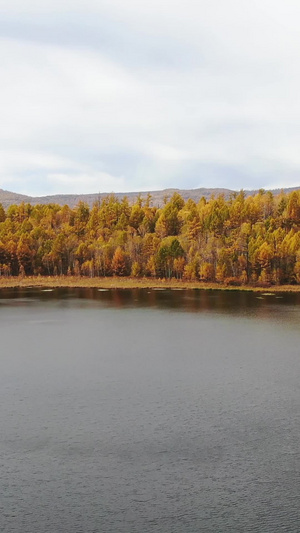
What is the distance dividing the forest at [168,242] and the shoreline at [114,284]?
2.50 meters

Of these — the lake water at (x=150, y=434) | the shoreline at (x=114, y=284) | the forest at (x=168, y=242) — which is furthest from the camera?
the forest at (x=168, y=242)

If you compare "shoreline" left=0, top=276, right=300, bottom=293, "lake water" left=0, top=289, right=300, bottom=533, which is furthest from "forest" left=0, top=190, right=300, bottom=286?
"lake water" left=0, top=289, right=300, bottom=533

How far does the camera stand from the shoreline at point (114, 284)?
338 feet

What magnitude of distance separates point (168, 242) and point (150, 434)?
337ft

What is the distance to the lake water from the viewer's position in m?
14.5

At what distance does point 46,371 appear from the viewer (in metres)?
30.2

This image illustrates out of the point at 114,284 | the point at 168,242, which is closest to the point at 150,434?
the point at 114,284

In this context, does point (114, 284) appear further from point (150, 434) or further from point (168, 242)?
point (150, 434)

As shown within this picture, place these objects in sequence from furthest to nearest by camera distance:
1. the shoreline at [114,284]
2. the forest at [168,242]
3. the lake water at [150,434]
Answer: the forest at [168,242], the shoreline at [114,284], the lake water at [150,434]

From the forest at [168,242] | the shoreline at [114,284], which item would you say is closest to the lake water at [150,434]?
the shoreline at [114,284]

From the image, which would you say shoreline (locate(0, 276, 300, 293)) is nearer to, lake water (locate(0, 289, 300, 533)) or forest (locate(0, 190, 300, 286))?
forest (locate(0, 190, 300, 286))

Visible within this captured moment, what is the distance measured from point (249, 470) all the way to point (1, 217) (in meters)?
152

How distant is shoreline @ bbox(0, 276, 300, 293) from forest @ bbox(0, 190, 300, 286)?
8.19 ft

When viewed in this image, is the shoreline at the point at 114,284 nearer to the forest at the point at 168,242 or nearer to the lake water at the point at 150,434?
the forest at the point at 168,242
